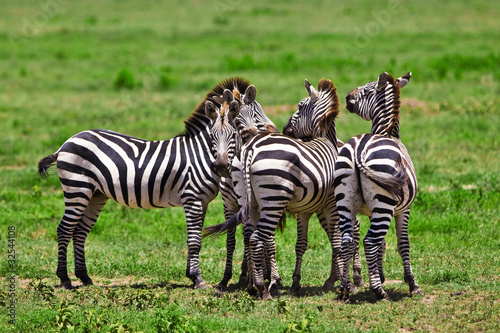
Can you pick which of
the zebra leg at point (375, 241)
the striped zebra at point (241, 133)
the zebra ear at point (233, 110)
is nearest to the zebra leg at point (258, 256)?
the striped zebra at point (241, 133)

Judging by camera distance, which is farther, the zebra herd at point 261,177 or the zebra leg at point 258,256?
the zebra leg at point 258,256

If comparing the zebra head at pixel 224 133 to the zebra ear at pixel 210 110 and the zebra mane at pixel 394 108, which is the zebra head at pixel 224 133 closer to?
the zebra ear at pixel 210 110

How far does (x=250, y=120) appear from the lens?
9.35 metres

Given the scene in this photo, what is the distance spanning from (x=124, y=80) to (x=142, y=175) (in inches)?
644

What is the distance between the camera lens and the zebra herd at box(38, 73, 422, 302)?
7918 mm

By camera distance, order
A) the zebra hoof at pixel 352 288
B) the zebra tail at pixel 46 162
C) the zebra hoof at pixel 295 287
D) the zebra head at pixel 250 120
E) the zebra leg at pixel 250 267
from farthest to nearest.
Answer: the zebra tail at pixel 46 162 → the zebra head at pixel 250 120 → the zebra hoof at pixel 295 287 → the zebra leg at pixel 250 267 → the zebra hoof at pixel 352 288

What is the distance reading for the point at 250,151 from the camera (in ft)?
26.9

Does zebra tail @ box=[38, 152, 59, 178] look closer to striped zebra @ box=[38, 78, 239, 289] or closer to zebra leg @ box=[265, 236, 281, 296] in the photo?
striped zebra @ box=[38, 78, 239, 289]

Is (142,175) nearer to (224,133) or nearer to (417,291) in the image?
(224,133)

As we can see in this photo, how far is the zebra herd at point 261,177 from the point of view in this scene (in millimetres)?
7918

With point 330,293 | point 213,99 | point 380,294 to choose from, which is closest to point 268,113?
point 213,99

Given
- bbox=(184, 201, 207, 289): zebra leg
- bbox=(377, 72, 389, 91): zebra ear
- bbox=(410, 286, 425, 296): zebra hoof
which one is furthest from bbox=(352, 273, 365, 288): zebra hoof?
bbox=(377, 72, 389, 91): zebra ear

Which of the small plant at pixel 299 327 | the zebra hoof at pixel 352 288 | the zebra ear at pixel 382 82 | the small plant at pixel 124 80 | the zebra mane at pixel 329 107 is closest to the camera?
the small plant at pixel 299 327

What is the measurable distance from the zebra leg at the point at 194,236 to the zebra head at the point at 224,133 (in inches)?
27.9
